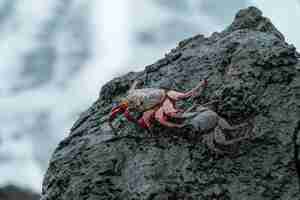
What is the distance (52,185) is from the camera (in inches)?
300

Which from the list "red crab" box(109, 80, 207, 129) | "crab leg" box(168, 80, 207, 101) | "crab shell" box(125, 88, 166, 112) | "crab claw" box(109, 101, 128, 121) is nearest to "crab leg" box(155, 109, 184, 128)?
"red crab" box(109, 80, 207, 129)

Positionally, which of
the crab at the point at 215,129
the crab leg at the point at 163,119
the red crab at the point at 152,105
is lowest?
the crab at the point at 215,129

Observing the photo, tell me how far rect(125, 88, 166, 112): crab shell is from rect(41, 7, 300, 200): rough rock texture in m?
0.23

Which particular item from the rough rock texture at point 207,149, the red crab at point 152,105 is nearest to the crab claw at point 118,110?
the red crab at point 152,105

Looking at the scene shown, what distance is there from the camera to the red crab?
292 inches

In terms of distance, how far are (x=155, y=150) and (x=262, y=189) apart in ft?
3.78

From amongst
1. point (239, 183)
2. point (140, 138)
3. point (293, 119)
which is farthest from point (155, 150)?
point (293, 119)

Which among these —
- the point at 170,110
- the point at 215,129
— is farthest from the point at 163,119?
the point at 215,129

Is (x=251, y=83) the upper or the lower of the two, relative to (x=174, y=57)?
lower

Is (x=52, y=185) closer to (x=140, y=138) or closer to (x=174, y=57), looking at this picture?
(x=140, y=138)

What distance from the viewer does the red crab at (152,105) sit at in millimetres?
7406

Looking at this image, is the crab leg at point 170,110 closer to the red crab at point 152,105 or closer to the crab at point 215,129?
the red crab at point 152,105

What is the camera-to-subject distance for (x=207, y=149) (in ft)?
23.2

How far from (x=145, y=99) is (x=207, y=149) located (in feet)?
3.09
